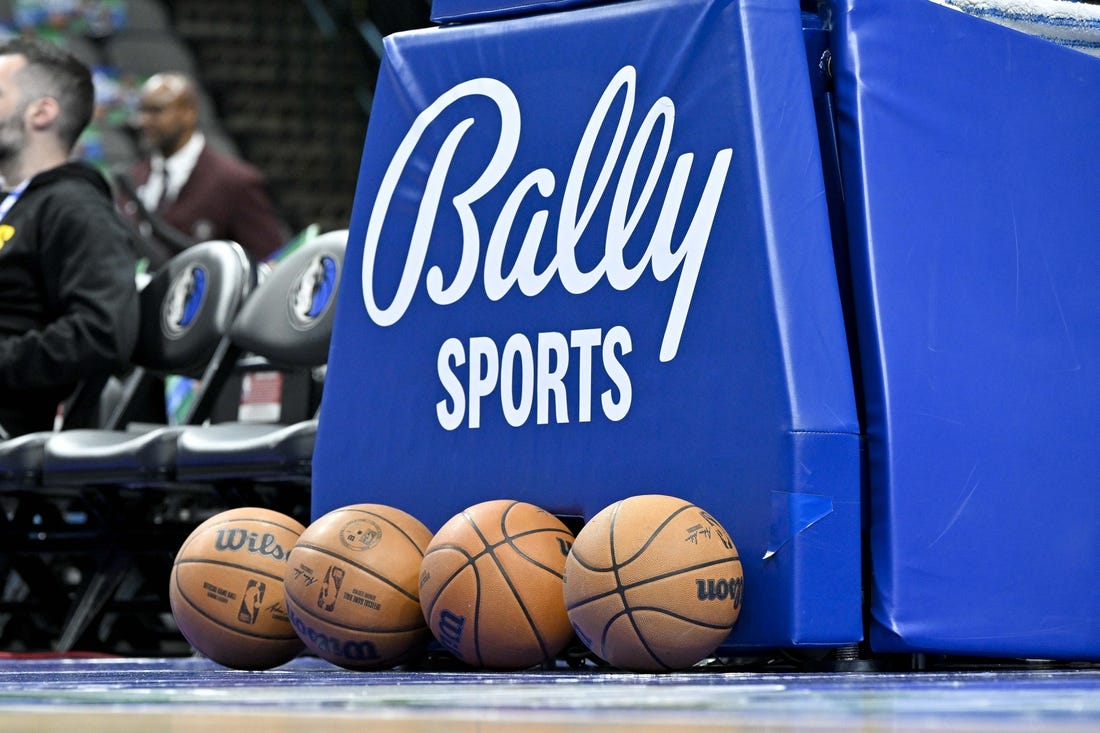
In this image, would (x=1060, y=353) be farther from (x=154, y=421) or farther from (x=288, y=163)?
(x=288, y=163)

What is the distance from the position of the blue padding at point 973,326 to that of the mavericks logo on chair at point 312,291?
88.6 inches

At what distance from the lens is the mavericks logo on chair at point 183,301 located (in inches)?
210

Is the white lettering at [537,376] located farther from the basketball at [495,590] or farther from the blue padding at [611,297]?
the basketball at [495,590]

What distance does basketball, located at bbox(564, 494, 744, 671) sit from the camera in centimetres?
259

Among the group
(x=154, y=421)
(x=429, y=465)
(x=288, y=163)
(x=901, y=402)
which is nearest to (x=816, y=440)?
(x=901, y=402)

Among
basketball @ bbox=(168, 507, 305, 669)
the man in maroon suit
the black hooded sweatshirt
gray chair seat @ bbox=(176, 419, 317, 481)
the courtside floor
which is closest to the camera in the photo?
the courtside floor

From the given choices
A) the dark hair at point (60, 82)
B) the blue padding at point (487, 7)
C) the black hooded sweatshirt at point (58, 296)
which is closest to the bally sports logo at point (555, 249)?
the blue padding at point (487, 7)

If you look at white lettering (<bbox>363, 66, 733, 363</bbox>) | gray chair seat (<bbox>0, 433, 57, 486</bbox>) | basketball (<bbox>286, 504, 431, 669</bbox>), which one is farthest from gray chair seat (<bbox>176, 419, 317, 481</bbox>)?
basketball (<bbox>286, 504, 431, 669</bbox>)

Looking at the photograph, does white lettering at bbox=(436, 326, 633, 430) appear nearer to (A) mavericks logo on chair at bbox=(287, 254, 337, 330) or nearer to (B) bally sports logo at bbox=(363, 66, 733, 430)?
(B) bally sports logo at bbox=(363, 66, 733, 430)

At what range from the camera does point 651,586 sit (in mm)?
2582

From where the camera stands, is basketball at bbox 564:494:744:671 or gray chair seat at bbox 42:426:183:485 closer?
basketball at bbox 564:494:744:671

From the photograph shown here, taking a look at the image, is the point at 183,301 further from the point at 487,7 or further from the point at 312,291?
the point at 487,7

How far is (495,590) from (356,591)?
25 centimetres

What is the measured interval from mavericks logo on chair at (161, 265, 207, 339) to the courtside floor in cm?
274
